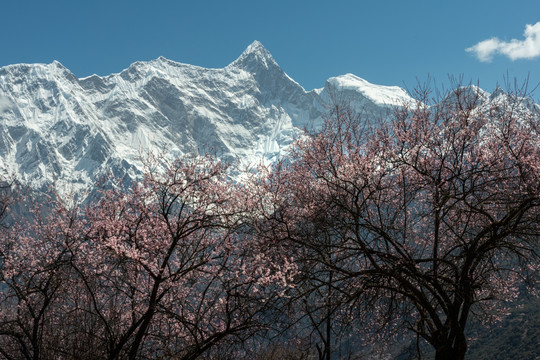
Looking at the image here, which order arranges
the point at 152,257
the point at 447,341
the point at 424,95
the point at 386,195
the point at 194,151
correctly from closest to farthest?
the point at 447,341
the point at 152,257
the point at 386,195
the point at 424,95
the point at 194,151

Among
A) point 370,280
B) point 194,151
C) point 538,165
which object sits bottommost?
point 370,280

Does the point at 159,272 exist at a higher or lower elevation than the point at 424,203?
lower

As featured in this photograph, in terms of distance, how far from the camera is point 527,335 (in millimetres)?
103750

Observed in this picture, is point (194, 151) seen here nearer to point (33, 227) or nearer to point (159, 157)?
point (159, 157)

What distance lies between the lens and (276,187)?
1500 cm

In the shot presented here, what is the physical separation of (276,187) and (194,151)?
12.1ft

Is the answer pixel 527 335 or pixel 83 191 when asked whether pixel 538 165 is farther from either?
pixel 527 335

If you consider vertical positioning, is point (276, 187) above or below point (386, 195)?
above

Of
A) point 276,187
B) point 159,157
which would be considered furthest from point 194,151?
point 276,187

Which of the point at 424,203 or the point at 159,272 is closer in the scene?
the point at 159,272

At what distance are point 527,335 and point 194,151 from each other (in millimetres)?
110687

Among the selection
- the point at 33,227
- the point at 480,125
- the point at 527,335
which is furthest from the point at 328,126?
the point at 527,335

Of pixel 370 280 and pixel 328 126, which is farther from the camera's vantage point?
pixel 328 126

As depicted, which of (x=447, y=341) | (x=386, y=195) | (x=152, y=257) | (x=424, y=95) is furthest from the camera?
(x=424, y=95)
